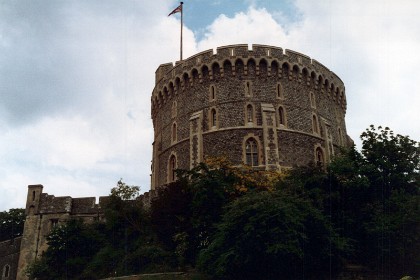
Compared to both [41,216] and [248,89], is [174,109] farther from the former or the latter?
[41,216]

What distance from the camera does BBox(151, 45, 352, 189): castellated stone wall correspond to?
30047 mm

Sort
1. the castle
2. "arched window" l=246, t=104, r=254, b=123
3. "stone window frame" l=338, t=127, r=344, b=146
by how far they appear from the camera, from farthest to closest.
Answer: "stone window frame" l=338, t=127, r=344, b=146
"arched window" l=246, t=104, r=254, b=123
the castle

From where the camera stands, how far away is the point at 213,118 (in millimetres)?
31375

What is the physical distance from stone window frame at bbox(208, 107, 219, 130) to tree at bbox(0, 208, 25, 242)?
86.7 feet

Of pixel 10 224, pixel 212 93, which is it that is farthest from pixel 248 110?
pixel 10 224

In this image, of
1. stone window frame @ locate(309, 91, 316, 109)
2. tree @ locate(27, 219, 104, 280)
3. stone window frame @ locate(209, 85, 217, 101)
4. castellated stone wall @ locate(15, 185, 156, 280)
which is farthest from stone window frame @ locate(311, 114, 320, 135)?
tree @ locate(27, 219, 104, 280)

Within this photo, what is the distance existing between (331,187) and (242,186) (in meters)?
4.60

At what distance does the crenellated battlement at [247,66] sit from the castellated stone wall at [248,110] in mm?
63

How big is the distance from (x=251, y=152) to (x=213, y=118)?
12.4 ft

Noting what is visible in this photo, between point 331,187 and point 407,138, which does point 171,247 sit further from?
point 407,138

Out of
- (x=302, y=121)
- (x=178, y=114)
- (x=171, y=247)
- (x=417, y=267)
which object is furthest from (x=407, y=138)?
(x=178, y=114)

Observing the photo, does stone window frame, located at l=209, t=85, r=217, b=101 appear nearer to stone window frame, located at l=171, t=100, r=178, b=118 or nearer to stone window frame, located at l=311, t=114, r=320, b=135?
stone window frame, located at l=171, t=100, r=178, b=118

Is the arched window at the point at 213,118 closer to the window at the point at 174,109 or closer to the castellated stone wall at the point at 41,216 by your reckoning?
the window at the point at 174,109

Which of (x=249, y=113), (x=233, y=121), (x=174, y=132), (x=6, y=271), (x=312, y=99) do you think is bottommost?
(x=6, y=271)
